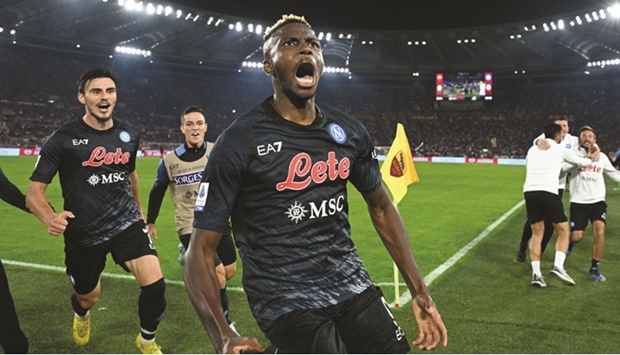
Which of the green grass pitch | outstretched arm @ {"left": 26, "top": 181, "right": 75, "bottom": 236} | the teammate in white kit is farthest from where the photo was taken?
the teammate in white kit

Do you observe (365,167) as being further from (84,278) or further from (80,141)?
(84,278)

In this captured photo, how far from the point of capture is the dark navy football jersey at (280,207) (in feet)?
8.00

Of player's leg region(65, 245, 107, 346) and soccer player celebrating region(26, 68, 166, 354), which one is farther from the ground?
soccer player celebrating region(26, 68, 166, 354)

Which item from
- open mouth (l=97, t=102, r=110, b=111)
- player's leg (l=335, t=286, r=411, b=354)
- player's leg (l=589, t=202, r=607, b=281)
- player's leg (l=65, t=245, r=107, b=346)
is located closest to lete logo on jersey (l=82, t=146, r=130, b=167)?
open mouth (l=97, t=102, r=110, b=111)

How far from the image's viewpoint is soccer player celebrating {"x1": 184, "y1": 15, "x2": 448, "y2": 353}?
2426 mm

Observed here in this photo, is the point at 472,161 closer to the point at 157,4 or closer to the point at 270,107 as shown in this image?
the point at 157,4

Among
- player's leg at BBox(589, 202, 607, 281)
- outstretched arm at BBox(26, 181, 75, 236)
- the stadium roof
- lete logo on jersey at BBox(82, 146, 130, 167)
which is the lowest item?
player's leg at BBox(589, 202, 607, 281)

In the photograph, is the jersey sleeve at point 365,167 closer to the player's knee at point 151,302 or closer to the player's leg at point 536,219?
the player's knee at point 151,302

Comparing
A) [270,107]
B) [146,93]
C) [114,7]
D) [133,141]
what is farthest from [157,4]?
[270,107]

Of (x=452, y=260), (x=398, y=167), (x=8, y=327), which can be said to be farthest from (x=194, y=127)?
(x=452, y=260)

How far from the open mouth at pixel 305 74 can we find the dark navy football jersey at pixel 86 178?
292cm

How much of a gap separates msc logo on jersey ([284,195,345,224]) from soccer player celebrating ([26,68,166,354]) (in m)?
2.49

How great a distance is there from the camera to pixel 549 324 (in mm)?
5746

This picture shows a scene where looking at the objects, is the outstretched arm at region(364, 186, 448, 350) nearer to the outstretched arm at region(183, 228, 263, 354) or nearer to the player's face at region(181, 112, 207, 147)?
the outstretched arm at region(183, 228, 263, 354)
